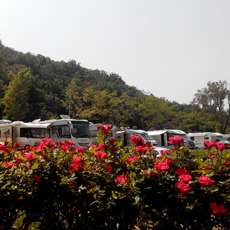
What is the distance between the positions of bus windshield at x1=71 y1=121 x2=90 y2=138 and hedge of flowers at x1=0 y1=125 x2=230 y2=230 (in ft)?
57.4

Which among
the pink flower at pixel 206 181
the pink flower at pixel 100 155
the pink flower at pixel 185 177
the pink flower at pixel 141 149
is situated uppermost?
the pink flower at pixel 141 149

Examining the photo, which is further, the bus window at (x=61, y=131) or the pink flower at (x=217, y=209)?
the bus window at (x=61, y=131)

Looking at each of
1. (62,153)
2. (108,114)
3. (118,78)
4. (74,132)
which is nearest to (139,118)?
(108,114)

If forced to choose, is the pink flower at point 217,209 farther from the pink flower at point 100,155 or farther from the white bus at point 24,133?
the white bus at point 24,133

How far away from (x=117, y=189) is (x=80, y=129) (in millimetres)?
18444

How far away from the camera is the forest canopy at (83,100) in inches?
1709

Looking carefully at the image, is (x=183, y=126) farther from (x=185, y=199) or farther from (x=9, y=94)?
(x=185, y=199)

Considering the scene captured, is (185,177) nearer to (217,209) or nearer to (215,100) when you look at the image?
(217,209)

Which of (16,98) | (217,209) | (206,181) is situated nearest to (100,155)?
(206,181)

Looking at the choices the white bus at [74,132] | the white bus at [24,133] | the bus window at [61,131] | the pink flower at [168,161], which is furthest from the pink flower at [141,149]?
the white bus at [24,133]

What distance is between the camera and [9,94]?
36344 mm

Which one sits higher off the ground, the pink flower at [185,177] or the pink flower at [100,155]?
the pink flower at [100,155]

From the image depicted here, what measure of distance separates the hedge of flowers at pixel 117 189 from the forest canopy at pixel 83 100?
35107mm

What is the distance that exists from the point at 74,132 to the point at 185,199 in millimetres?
18493
